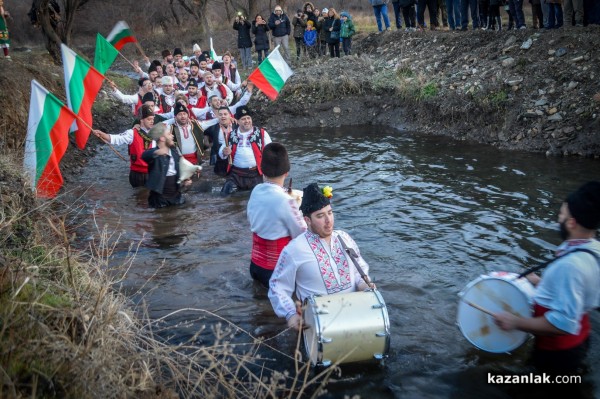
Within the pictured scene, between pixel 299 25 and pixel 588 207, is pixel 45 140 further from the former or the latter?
pixel 299 25

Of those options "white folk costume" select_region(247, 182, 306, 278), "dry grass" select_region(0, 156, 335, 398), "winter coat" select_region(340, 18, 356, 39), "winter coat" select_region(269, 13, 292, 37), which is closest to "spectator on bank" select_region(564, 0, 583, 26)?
"winter coat" select_region(340, 18, 356, 39)

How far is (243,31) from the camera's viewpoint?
75.0 feet

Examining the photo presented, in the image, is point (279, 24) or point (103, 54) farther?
point (279, 24)

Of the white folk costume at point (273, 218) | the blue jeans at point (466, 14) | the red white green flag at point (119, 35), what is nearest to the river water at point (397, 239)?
the white folk costume at point (273, 218)

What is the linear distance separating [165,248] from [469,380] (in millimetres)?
5039

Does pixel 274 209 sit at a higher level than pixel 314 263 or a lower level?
higher

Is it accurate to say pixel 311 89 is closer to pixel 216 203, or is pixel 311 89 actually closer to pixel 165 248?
pixel 216 203

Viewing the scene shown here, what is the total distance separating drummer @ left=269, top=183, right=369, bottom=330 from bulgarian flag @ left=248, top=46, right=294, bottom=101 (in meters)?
8.49

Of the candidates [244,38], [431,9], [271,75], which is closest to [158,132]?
[271,75]

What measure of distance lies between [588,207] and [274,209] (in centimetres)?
282

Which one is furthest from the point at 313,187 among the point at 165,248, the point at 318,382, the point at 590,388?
the point at 165,248

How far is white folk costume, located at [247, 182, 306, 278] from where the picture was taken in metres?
5.69

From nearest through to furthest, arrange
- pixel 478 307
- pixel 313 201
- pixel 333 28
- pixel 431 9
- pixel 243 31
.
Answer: pixel 478 307, pixel 313 201, pixel 431 9, pixel 333 28, pixel 243 31

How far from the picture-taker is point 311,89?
1838 cm
